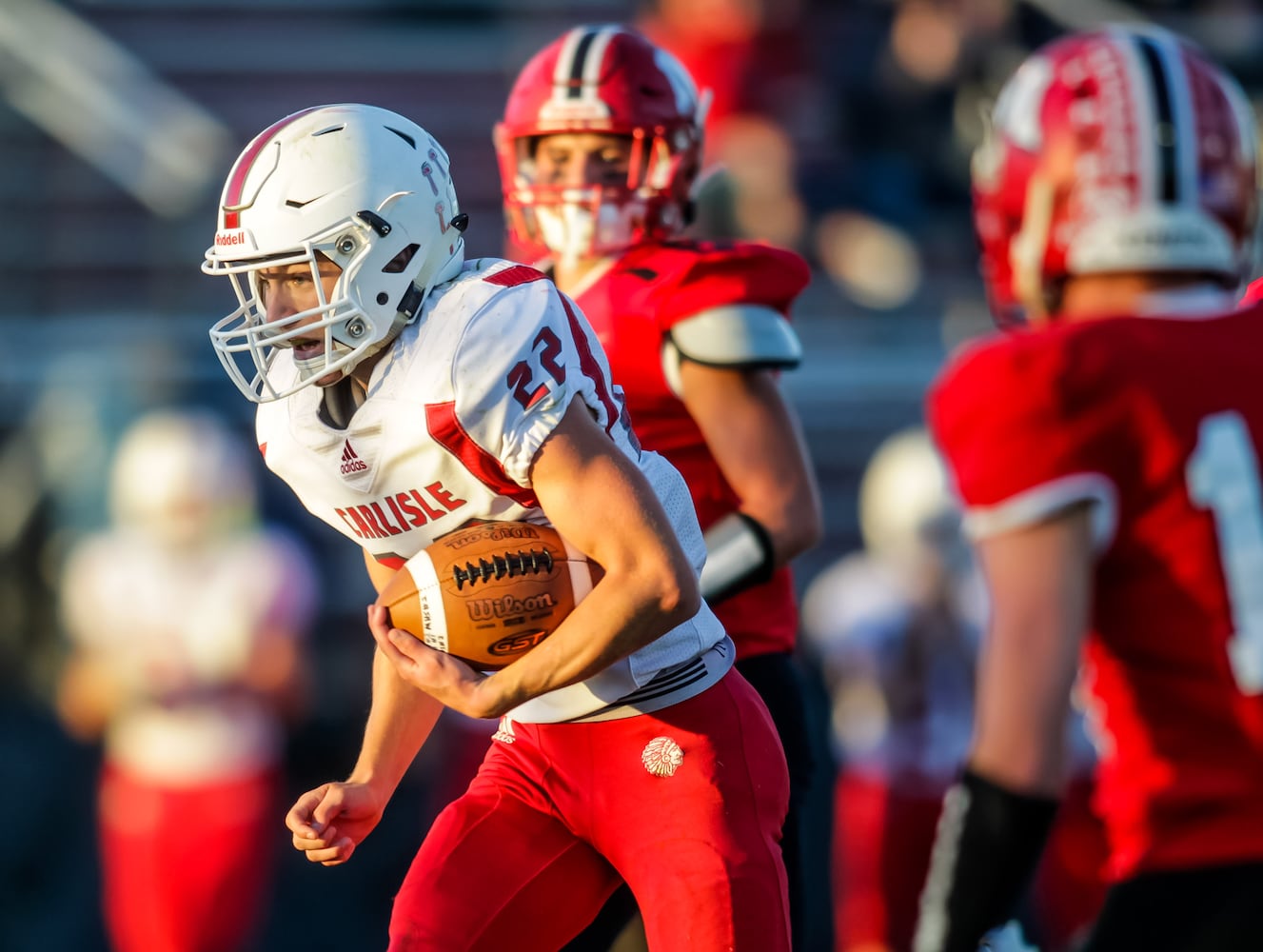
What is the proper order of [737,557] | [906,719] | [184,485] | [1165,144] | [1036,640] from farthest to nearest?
[184,485], [906,719], [737,557], [1165,144], [1036,640]

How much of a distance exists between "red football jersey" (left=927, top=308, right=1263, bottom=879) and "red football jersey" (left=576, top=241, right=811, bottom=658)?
123 cm

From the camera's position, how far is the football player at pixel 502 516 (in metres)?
2.50

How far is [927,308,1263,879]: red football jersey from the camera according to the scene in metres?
2.05

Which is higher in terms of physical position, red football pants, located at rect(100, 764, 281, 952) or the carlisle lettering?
the carlisle lettering

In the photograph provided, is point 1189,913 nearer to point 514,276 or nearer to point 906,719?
point 514,276

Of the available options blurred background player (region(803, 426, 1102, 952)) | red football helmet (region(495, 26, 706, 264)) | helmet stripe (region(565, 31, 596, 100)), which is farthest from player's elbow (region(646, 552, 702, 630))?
blurred background player (region(803, 426, 1102, 952))

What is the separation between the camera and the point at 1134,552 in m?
2.09

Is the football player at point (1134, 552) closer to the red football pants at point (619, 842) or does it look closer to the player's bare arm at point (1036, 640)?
the player's bare arm at point (1036, 640)

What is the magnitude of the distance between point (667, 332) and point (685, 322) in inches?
1.7

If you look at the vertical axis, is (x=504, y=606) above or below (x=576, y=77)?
below

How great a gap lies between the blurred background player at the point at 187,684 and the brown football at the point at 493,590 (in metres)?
4.09

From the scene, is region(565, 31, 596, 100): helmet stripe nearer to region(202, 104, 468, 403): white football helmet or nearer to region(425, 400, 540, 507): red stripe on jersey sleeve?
region(202, 104, 468, 403): white football helmet

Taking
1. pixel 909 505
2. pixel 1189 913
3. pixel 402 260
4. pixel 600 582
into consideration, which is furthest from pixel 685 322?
pixel 909 505

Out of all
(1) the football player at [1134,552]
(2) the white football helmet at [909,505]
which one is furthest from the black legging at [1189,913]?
(2) the white football helmet at [909,505]
